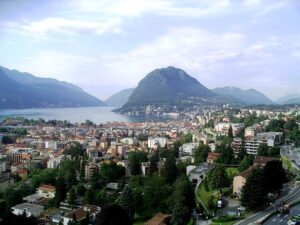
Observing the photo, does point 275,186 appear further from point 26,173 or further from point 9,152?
point 9,152

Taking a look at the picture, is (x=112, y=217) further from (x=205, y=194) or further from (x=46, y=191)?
(x=46, y=191)

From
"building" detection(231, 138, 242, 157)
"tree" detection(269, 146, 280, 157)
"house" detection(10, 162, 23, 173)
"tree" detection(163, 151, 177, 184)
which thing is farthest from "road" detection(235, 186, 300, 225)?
"house" detection(10, 162, 23, 173)

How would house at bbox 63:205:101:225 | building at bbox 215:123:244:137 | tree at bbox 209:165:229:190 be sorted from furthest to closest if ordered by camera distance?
building at bbox 215:123:244:137 → tree at bbox 209:165:229:190 → house at bbox 63:205:101:225

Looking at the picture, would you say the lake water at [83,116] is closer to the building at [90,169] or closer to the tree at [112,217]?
the building at [90,169]

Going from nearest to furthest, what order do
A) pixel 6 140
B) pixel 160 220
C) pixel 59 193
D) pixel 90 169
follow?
pixel 160 220 < pixel 59 193 < pixel 90 169 < pixel 6 140

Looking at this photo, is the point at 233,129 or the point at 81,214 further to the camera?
the point at 233,129

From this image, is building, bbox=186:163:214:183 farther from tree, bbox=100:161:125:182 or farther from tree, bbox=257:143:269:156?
tree, bbox=100:161:125:182

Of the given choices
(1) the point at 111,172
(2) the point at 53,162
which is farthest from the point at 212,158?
(2) the point at 53,162

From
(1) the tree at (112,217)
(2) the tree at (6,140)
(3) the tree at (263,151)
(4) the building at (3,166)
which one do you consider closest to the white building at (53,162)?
(4) the building at (3,166)
